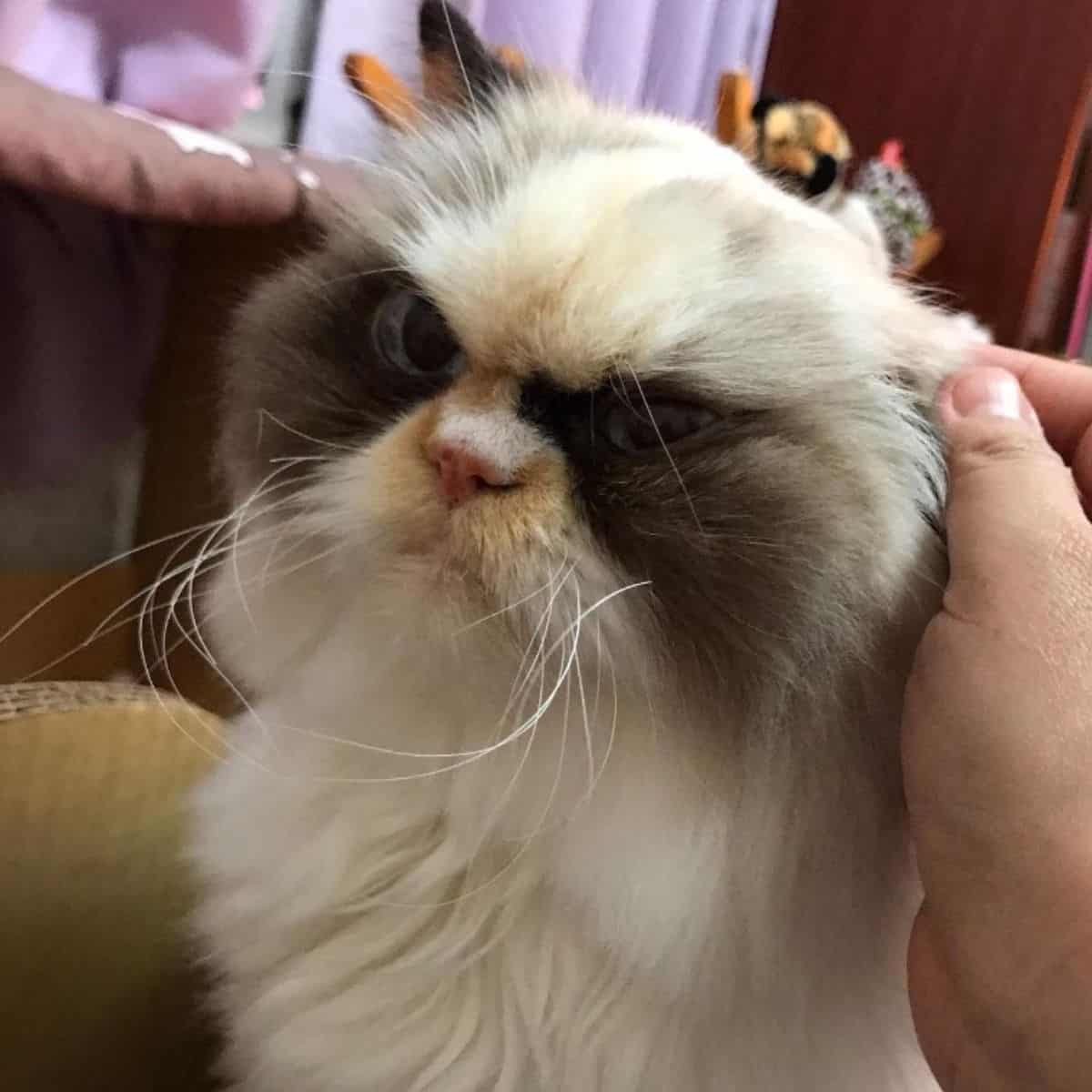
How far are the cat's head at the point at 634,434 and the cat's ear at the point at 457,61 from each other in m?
0.14

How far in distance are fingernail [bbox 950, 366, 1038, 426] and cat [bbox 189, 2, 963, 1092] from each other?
2 centimetres

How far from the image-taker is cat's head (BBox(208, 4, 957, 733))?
50 cm

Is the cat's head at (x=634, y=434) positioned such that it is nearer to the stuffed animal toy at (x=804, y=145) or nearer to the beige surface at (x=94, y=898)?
the beige surface at (x=94, y=898)

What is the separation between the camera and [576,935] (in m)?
0.56

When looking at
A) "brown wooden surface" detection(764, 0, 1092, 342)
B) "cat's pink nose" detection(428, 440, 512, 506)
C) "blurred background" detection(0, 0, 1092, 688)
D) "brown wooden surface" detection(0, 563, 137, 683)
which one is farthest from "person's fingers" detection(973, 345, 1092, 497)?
"brown wooden surface" detection(764, 0, 1092, 342)

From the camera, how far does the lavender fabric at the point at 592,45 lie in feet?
3.99

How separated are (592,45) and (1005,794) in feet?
4.22

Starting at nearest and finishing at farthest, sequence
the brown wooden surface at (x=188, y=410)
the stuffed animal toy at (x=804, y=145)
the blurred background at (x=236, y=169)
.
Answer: the blurred background at (x=236, y=169), the brown wooden surface at (x=188, y=410), the stuffed animal toy at (x=804, y=145)

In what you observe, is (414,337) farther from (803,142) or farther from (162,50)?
(803,142)

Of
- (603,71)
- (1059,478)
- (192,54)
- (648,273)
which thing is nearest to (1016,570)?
(1059,478)

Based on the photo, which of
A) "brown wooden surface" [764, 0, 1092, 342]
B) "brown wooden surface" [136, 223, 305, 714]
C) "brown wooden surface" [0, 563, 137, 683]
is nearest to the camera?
"brown wooden surface" [136, 223, 305, 714]

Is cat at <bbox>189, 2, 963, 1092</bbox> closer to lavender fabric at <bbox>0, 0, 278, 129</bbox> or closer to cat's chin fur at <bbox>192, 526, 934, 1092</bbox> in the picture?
cat's chin fur at <bbox>192, 526, 934, 1092</bbox>

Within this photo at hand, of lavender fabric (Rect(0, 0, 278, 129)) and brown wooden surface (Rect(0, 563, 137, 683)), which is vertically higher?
lavender fabric (Rect(0, 0, 278, 129))

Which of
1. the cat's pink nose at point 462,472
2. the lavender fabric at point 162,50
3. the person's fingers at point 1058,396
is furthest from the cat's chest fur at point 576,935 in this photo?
the lavender fabric at point 162,50
